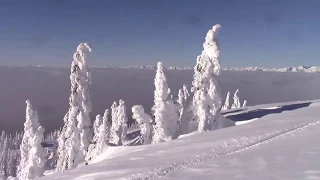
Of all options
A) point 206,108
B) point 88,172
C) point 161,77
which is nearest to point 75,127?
point 161,77

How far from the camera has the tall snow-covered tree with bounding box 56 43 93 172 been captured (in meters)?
38.6

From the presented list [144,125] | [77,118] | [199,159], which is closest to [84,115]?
[77,118]

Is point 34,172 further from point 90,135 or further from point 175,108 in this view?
point 175,108

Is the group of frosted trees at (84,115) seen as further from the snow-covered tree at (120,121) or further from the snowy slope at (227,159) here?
the snow-covered tree at (120,121)

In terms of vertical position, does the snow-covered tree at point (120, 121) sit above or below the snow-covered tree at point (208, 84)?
below

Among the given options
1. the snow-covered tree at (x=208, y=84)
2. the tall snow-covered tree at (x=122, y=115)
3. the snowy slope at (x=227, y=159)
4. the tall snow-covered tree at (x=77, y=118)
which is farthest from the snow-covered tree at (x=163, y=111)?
the snowy slope at (x=227, y=159)

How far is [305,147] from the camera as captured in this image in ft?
64.7

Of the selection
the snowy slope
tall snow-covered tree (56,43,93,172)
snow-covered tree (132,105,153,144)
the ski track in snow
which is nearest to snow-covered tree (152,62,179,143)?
snow-covered tree (132,105,153,144)

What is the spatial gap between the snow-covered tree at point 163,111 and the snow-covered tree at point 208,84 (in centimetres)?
522

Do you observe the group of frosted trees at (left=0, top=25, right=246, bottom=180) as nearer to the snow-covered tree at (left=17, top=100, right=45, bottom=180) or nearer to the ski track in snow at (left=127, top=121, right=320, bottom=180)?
the snow-covered tree at (left=17, top=100, right=45, bottom=180)

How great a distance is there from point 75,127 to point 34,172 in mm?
7932

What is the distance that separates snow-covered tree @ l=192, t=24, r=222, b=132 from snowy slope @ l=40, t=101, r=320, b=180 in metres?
13.6

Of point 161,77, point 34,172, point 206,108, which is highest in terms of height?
point 161,77

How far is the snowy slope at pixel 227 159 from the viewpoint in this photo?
15.5 m
